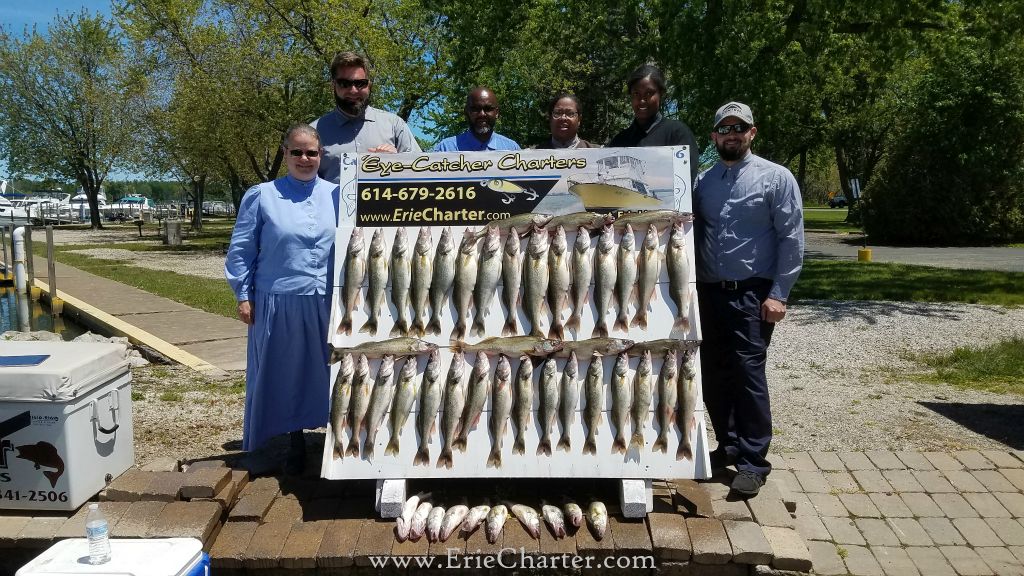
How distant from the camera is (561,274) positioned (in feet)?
12.8

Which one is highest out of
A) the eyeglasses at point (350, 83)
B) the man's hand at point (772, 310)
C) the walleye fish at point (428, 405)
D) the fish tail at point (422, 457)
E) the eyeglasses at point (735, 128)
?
the eyeglasses at point (350, 83)

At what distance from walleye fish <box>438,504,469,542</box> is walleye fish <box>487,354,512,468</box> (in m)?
0.27

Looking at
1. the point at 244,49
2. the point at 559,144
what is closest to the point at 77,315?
the point at 559,144

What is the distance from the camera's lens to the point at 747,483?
A: 4133 mm

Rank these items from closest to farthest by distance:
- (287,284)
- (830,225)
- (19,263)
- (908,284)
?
(287,284)
(19,263)
(908,284)
(830,225)

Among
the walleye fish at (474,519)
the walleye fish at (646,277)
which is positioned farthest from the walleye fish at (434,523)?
the walleye fish at (646,277)

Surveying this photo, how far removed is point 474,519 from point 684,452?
1.15m

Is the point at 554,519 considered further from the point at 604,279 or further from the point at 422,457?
the point at 604,279

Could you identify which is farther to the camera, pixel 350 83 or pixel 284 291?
A: pixel 350 83

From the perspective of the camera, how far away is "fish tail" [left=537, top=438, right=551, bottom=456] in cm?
388

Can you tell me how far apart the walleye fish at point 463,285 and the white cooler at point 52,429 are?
6.82 ft

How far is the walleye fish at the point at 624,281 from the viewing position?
154 inches

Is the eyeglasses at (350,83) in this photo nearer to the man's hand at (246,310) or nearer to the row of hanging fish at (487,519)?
the man's hand at (246,310)

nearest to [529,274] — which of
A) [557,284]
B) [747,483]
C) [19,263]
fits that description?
[557,284]
